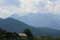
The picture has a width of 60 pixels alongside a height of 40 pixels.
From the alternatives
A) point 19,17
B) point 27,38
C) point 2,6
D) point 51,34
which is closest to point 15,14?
point 19,17

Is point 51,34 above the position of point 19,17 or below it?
below

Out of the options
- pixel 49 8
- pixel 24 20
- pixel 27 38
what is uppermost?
pixel 49 8

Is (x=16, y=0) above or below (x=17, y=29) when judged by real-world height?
above

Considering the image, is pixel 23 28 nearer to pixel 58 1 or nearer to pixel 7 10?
pixel 7 10

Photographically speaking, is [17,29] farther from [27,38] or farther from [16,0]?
[16,0]

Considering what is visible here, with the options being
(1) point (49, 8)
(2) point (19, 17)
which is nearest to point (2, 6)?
(2) point (19, 17)

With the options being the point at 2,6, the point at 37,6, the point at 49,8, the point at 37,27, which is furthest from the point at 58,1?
the point at 2,6
